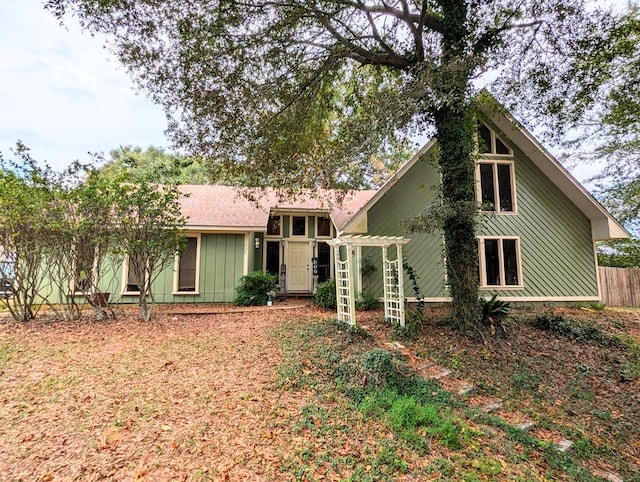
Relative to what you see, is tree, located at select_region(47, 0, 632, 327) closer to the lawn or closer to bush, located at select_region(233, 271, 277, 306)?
the lawn

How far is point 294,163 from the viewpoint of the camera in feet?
23.9

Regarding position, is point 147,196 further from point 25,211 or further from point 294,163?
point 294,163

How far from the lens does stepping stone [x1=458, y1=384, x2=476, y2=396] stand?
4163 mm

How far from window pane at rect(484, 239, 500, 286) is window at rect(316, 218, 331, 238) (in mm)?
5337

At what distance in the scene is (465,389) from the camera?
4.26 meters

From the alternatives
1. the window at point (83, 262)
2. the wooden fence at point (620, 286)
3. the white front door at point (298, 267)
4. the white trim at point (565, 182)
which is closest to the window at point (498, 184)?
the white trim at point (565, 182)

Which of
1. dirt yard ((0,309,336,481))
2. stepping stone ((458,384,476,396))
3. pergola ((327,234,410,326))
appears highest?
pergola ((327,234,410,326))

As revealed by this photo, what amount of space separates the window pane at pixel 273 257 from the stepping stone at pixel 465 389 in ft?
26.7

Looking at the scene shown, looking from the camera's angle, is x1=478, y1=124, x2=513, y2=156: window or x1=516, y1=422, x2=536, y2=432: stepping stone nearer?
x1=516, y1=422, x2=536, y2=432: stepping stone

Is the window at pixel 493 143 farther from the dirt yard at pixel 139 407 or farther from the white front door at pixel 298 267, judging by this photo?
the dirt yard at pixel 139 407

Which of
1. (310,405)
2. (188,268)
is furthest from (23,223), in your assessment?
(310,405)

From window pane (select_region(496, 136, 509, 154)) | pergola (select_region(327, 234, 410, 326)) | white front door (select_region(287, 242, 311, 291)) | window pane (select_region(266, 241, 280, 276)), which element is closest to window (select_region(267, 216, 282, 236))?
window pane (select_region(266, 241, 280, 276))

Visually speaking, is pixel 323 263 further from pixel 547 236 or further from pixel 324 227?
pixel 547 236

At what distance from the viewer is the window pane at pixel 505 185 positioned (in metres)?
9.58
